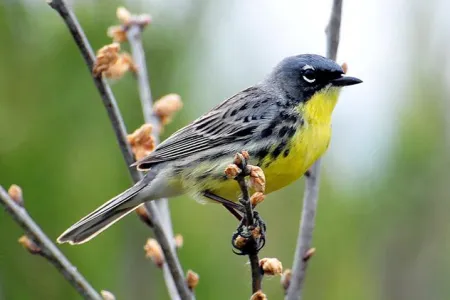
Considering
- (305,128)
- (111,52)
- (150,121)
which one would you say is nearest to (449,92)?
(305,128)

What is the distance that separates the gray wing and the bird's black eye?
0.17 m

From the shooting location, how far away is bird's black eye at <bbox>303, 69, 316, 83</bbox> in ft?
11.1

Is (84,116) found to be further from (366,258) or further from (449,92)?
(449,92)

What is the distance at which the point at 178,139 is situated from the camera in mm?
3379

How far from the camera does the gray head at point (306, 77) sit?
3.27 m

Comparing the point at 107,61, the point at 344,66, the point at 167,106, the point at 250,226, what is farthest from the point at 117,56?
the point at 344,66

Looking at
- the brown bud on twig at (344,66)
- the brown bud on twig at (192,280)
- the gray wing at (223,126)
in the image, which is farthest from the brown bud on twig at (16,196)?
the brown bud on twig at (344,66)

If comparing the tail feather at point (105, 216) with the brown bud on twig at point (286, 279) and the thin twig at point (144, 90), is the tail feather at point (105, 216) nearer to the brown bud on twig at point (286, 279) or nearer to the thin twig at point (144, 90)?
→ the thin twig at point (144, 90)

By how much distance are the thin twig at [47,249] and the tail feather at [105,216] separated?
0.65 meters

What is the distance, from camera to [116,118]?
234 centimetres

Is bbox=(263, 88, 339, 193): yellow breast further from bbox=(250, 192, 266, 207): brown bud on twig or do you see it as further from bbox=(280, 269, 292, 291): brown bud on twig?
bbox=(250, 192, 266, 207): brown bud on twig

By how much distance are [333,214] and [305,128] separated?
1.73 feet

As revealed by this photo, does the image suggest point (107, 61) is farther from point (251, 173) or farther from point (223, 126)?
point (223, 126)

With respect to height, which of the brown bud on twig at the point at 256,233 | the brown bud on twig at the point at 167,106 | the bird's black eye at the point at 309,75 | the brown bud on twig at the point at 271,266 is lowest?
the brown bud on twig at the point at 271,266
